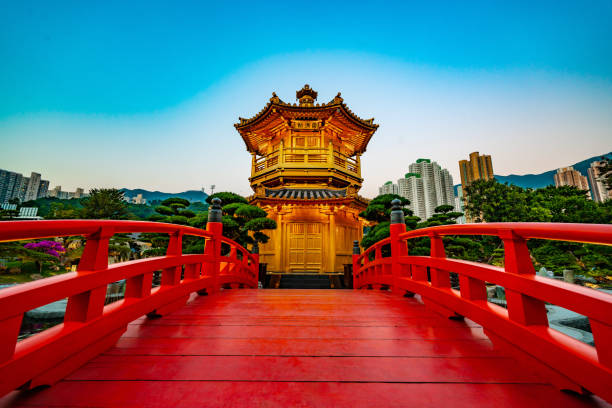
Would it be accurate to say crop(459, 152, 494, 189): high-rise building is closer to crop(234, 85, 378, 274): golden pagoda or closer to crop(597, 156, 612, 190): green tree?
crop(597, 156, 612, 190): green tree

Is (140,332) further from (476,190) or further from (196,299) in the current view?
(476,190)

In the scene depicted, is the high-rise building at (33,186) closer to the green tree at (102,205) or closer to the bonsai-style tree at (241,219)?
the green tree at (102,205)

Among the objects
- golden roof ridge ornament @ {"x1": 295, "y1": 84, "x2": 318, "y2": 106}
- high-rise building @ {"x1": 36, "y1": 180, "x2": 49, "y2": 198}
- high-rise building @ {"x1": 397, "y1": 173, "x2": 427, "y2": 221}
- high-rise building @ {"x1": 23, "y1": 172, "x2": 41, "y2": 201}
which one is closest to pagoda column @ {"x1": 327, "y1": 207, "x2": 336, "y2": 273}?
golden roof ridge ornament @ {"x1": 295, "y1": 84, "x2": 318, "y2": 106}

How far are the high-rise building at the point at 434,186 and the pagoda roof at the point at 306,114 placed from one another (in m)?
27.1

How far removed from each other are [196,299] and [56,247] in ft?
48.1

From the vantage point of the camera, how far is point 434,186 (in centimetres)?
3728

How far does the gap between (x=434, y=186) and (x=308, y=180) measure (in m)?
31.6

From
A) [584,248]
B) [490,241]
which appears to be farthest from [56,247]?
[584,248]

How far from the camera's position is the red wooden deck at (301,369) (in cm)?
115

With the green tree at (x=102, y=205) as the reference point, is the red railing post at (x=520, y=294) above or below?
below

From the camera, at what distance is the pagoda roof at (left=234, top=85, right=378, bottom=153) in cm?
1161

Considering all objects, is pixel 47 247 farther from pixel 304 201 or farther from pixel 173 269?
pixel 173 269

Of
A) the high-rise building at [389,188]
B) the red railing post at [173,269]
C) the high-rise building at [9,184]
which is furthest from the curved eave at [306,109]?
the high-rise building at [9,184]

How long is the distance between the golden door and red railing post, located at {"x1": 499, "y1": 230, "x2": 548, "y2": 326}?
9.39 metres
